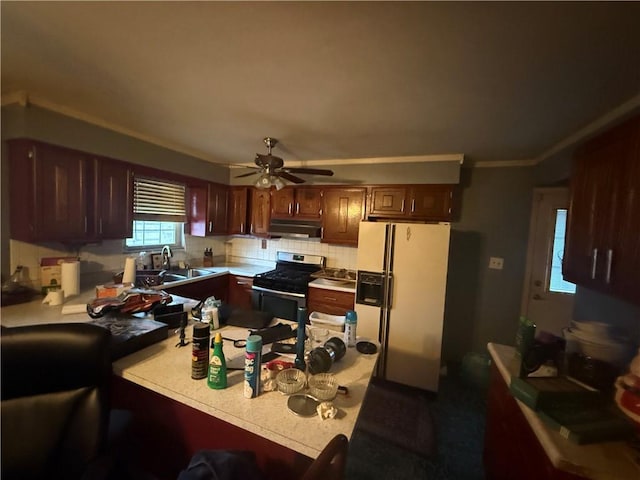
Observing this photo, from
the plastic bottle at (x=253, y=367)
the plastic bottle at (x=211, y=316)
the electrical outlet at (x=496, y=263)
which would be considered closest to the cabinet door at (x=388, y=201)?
the electrical outlet at (x=496, y=263)

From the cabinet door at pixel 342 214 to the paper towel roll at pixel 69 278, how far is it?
233 centimetres

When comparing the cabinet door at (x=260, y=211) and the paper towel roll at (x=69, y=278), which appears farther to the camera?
the cabinet door at (x=260, y=211)

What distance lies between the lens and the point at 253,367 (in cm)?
98

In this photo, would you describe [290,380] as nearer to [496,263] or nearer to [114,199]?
[114,199]

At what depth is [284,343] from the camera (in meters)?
1.37

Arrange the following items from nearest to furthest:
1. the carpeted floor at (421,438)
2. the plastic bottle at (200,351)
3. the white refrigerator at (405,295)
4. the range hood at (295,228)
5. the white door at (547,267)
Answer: the plastic bottle at (200,351) < the carpeted floor at (421,438) < the white refrigerator at (405,295) < the white door at (547,267) < the range hood at (295,228)

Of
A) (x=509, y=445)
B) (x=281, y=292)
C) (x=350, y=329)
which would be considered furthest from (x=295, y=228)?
(x=509, y=445)

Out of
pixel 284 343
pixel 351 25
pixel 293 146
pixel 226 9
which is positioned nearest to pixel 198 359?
pixel 284 343

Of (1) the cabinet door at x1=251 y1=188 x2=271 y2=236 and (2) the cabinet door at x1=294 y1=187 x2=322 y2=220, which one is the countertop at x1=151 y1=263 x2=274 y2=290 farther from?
(2) the cabinet door at x1=294 y1=187 x2=322 y2=220

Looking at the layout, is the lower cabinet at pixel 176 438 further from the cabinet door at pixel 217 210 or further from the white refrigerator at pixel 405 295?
the cabinet door at pixel 217 210

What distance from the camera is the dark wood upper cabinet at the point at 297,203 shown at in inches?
129

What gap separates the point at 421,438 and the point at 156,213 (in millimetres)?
3377

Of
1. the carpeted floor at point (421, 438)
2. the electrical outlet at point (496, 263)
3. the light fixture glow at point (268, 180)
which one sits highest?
the light fixture glow at point (268, 180)

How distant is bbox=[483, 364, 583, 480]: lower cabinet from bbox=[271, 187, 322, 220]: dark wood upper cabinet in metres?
2.37
